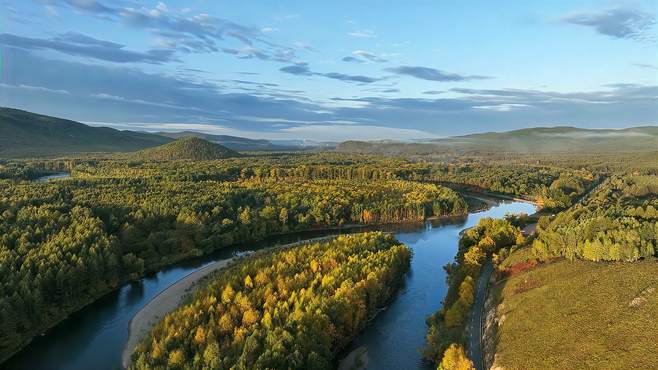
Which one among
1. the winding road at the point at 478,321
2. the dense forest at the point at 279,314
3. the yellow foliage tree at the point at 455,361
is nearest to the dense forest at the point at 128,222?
the dense forest at the point at 279,314

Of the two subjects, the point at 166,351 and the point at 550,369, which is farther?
the point at 166,351

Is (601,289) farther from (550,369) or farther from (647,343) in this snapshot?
(550,369)

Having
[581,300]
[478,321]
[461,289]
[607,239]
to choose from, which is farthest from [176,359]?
[607,239]

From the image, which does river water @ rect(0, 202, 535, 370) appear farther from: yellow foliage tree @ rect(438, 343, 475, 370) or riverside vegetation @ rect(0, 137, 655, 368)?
yellow foliage tree @ rect(438, 343, 475, 370)

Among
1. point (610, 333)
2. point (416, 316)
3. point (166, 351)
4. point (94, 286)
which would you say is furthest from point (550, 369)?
point (94, 286)

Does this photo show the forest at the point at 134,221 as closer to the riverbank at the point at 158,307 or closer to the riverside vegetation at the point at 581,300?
the riverbank at the point at 158,307

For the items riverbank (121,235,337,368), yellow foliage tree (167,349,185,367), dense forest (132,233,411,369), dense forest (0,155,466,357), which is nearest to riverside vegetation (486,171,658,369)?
dense forest (132,233,411,369)

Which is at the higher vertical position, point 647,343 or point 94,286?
point 647,343
